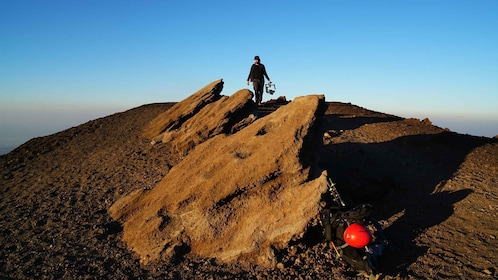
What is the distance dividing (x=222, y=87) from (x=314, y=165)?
7.89 m

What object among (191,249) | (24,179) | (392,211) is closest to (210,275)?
(191,249)

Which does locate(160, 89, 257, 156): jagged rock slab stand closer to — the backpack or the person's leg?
the person's leg

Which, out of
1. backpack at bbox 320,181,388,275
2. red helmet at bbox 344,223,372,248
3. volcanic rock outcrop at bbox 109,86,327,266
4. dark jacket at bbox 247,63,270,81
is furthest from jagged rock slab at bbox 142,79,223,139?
red helmet at bbox 344,223,372,248

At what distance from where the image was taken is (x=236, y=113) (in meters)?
12.8

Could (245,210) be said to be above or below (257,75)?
below

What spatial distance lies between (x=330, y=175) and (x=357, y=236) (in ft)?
12.7

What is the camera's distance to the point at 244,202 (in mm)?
7992

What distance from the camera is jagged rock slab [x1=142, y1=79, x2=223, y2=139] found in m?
15.0

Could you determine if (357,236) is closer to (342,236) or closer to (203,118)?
(342,236)

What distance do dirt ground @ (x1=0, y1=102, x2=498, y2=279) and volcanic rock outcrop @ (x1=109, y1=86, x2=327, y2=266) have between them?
329 millimetres

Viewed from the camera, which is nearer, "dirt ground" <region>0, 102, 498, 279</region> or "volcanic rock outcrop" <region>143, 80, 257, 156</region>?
"dirt ground" <region>0, 102, 498, 279</region>

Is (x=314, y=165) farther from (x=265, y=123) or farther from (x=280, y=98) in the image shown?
(x=280, y=98)

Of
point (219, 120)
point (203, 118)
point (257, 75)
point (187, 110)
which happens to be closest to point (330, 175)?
point (219, 120)

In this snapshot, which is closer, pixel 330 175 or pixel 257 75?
pixel 330 175
